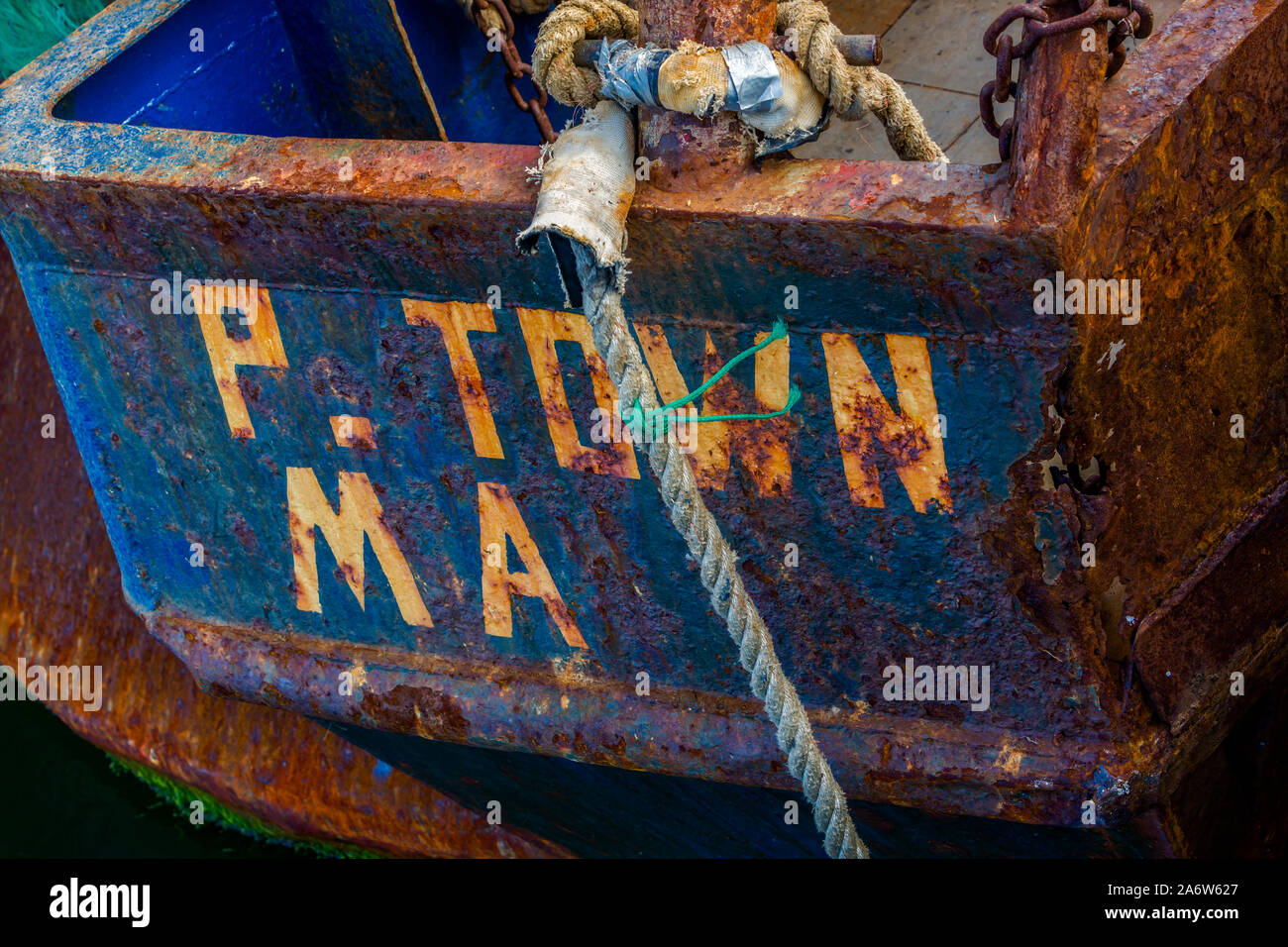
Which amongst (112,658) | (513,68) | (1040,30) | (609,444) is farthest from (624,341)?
(112,658)

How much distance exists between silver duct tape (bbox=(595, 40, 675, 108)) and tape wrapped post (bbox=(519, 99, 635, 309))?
46 millimetres

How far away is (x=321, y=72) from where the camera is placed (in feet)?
9.97

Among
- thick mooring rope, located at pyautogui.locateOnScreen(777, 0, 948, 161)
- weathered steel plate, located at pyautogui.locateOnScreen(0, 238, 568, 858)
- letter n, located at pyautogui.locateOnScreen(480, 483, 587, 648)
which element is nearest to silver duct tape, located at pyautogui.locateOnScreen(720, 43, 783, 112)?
thick mooring rope, located at pyautogui.locateOnScreen(777, 0, 948, 161)

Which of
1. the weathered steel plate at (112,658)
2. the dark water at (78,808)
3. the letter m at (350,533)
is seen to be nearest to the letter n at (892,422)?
the letter m at (350,533)

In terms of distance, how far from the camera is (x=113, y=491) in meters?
2.32

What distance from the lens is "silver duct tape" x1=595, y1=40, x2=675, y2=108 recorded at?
5.03 ft

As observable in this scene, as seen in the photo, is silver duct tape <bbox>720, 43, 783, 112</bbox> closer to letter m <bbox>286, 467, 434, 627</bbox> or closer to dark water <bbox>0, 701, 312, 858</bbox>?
letter m <bbox>286, 467, 434, 627</bbox>

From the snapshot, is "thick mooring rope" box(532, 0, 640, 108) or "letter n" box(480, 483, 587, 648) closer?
"thick mooring rope" box(532, 0, 640, 108)

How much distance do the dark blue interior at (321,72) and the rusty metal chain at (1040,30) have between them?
5.77ft

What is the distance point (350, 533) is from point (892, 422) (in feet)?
3.24

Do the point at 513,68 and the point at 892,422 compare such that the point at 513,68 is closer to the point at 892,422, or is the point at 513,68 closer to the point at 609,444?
the point at 609,444

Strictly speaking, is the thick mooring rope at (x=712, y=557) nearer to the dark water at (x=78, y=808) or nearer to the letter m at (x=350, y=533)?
the letter m at (x=350, y=533)
